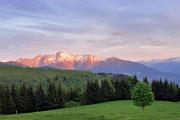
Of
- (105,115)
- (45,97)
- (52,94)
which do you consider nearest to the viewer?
(105,115)

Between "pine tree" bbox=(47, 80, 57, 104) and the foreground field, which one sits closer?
the foreground field

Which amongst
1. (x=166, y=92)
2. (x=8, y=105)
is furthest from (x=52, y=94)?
(x=166, y=92)

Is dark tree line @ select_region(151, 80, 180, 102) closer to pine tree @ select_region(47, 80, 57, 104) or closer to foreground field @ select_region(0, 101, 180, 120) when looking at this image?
pine tree @ select_region(47, 80, 57, 104)

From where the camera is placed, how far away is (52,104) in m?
187

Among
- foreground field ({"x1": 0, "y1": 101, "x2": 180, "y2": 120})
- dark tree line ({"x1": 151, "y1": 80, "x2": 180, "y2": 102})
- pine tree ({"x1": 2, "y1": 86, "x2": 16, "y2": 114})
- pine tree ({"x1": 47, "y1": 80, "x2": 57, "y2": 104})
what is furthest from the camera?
dark tree line ({"x1": 151, "y1": 80, "x2": 180, "y2": 102})

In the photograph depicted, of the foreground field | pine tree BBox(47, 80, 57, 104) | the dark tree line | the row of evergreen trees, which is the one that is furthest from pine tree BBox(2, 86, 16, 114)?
the foreground field

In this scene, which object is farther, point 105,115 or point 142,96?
point 142,96

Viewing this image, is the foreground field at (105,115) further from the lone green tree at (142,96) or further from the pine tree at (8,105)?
the pine tree at (8,105)

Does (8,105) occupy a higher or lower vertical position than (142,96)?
lower

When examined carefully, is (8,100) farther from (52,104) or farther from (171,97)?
(171,97)

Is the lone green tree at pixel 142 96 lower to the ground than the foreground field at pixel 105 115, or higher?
higher

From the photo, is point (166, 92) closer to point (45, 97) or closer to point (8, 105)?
point (45, 97)

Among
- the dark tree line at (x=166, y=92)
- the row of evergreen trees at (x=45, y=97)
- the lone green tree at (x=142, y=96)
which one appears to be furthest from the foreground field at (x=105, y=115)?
the dark tree line at (x=166, y=92)

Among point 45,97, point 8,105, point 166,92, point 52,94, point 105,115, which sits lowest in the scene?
point 8,105
